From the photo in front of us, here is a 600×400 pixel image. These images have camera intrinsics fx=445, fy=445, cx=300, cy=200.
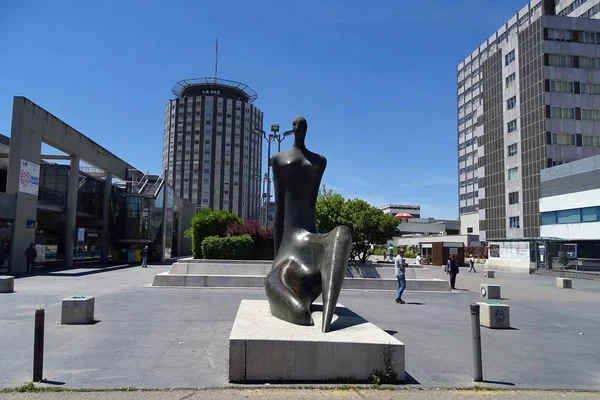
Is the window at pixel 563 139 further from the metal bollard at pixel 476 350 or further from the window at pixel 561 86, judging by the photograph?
the metal bollard at pixel 476 350

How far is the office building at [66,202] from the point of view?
79.9 ft

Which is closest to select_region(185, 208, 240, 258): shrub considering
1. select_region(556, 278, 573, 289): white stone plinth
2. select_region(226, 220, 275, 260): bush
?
select_region(226, 220, 275, 260): bush

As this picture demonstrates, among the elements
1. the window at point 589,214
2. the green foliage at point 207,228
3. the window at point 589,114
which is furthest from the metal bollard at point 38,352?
the window at point 589,114

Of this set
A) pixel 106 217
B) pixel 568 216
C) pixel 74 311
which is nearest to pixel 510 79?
pixel 568 216

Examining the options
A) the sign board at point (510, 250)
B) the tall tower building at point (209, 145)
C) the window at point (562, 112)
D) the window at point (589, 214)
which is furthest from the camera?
the tall tower building at point (209, 145)

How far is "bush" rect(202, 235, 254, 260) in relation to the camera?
72.2 feet

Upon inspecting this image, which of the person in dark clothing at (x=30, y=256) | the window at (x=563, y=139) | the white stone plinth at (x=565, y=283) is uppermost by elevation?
the window at (x=563, y=139)

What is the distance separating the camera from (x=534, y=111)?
55594 millimetres

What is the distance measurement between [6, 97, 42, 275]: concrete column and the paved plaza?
34.7ft

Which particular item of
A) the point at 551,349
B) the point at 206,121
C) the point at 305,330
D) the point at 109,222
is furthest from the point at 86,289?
the point at 206,121

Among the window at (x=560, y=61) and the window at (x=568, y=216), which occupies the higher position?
the window at (x=560, y=61)

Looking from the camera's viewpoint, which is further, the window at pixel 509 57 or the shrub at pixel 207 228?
the window at pixel 509 57

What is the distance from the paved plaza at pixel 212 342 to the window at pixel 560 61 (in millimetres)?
48650

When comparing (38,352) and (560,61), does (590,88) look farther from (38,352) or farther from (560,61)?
(38,352)
